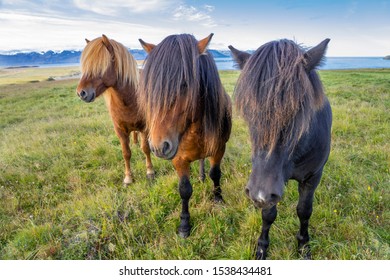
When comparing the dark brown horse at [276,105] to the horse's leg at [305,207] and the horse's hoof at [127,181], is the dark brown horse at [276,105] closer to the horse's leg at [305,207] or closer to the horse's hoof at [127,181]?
the horse's leg at [305,207]

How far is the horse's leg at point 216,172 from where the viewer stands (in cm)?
333

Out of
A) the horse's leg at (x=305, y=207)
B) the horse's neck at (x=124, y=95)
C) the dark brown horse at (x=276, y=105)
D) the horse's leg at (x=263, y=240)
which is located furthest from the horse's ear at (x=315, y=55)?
the horse's neck at (x=124, y=95)

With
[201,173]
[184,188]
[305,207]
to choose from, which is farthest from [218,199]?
[305,207]

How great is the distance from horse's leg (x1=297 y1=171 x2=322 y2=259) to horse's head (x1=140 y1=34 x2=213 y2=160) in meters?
1.42

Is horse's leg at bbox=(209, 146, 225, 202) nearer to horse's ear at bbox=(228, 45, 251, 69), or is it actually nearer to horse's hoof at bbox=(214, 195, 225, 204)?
horse's hoof at bbox=(214, 195, 225, 204)

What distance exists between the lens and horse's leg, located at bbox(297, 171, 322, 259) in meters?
2.48

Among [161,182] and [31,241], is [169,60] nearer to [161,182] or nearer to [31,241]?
[161,182]

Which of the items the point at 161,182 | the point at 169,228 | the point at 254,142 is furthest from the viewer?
the point at 161,182

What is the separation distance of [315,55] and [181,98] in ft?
3.76

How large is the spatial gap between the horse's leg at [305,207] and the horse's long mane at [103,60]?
10.1ft

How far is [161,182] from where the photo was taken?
4.00m

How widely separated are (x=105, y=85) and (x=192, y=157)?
2012 mm

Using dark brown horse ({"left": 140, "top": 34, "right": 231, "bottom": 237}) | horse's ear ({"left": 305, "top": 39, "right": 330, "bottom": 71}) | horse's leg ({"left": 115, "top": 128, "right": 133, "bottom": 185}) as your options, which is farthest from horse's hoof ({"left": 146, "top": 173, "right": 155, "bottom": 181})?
horse's ear ({"left": 305, "top": 39, "right": 330, "bottom": 71})
